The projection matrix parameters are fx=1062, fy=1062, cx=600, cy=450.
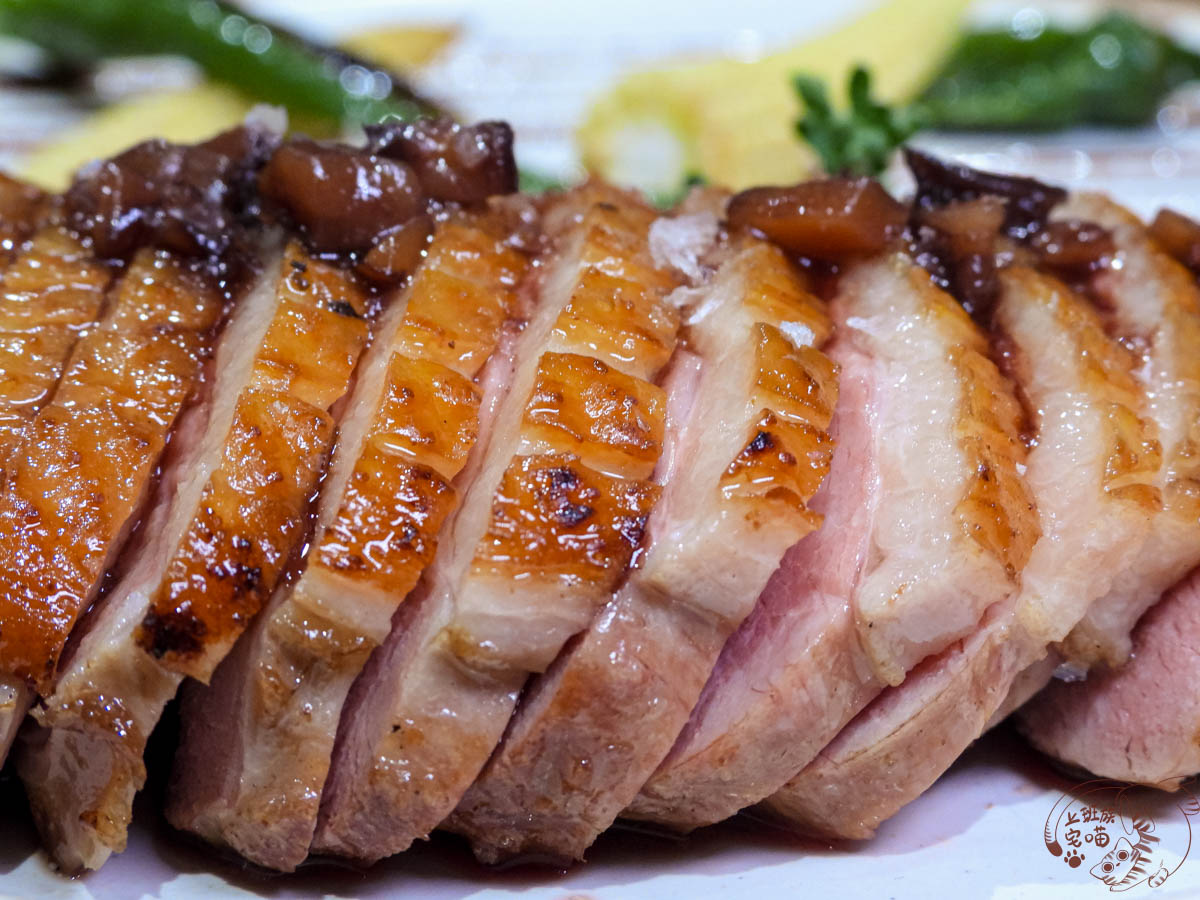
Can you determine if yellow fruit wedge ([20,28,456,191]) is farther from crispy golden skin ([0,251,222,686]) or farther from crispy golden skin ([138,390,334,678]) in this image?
crispy golden skin ([138,390,334,678])

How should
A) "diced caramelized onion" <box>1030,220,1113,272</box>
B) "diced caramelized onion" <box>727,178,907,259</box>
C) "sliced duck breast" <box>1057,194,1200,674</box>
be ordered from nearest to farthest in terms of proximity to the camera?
"sliced duck breast" <box>1057,194,1200,674</box> → "diced caramelized onion" <box>727,178,907,259</box> → "diced caramelized onion" <box>1030,220,1113,272</box>

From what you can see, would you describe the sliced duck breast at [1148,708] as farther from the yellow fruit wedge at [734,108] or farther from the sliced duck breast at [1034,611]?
the yellow fruit wedge at [734,108]

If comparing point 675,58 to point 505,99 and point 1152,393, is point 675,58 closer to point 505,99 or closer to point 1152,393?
point 505,99

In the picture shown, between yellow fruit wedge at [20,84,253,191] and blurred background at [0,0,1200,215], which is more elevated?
blurred background at [0,0,1200,215]

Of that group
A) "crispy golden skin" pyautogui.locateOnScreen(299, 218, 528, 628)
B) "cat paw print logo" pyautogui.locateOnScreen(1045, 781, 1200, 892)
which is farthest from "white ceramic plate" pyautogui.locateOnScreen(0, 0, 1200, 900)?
"crispy golden skin" pyautogui.locateOnScreen(299, 218, 528, 628)

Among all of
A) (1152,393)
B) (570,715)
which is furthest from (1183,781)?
(570,715)

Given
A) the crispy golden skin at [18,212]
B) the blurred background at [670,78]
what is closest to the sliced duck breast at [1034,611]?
the crispy golden skin at [18,212]
